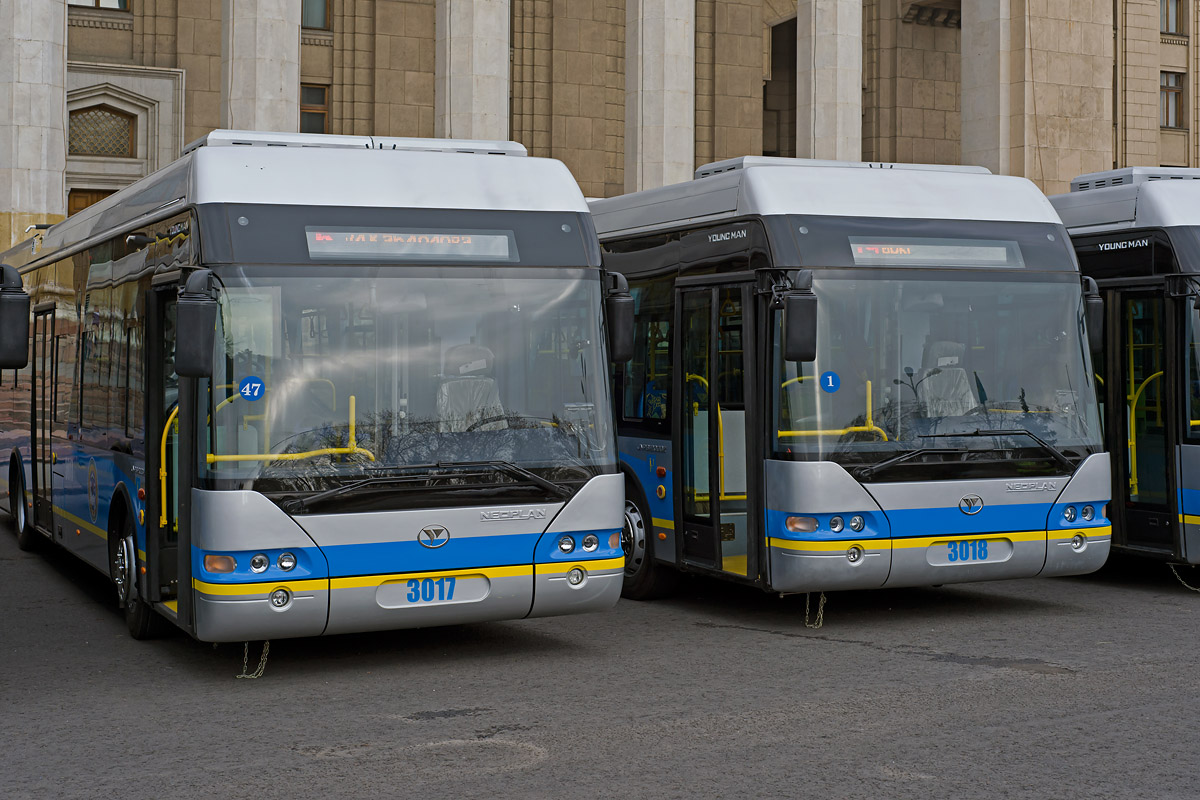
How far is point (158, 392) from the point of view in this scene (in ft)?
29.5

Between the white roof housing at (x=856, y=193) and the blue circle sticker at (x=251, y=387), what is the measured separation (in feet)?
12.1

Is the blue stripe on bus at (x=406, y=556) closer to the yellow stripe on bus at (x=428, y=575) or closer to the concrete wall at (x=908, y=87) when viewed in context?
the yellow stripe on bus at (x=428, y=575)

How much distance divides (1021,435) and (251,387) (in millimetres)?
5085

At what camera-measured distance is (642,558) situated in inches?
454

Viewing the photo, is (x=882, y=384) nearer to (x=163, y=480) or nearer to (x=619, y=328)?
(x=619, y=328)

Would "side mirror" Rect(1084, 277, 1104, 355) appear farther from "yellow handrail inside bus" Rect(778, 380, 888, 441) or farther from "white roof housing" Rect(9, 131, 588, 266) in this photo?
"white roof housing" Rect(9, 131, 588, 266)

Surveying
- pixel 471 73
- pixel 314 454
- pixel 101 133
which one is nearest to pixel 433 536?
pixel 314 454

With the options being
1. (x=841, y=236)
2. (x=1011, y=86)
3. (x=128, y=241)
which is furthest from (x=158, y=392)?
(x=1011, y=86)

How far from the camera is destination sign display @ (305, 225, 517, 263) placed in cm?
831

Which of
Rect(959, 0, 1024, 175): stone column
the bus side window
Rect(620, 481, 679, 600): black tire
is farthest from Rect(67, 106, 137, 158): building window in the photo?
Rect(620, 481, 679, 600): black tire

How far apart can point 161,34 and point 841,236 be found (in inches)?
932

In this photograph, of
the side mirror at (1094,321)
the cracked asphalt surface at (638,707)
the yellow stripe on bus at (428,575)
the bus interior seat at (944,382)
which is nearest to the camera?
the cracked asphalt surface at (638,707)

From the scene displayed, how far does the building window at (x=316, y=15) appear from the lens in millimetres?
32594

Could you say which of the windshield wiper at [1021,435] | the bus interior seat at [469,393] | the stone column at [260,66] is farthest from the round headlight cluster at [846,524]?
the stone column at [260,66]
